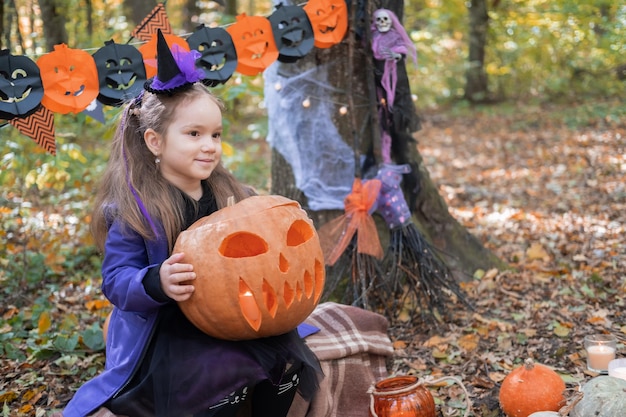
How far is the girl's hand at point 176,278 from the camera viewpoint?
7.27 ft

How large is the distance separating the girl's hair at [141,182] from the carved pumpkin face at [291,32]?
3.59ft

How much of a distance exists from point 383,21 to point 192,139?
180cm

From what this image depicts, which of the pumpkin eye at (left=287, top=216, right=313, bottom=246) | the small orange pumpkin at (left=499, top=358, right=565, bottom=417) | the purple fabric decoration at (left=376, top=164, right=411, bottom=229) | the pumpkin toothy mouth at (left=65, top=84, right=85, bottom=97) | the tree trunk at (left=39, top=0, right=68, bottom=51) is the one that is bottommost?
the small orange pumpkin at (left=499, top=358, right=565, bottom=417)

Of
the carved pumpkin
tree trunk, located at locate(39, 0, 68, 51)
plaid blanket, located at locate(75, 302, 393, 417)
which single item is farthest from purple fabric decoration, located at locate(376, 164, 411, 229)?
tree trunk, located at locate(39, 0, 68, 51)

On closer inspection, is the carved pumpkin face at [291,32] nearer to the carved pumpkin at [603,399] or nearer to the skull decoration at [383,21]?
the skull decoration at [383,21]

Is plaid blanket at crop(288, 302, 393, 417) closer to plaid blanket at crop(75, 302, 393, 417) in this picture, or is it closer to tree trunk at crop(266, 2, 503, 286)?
plaid blanket at crop(75, 302, 393, 417)

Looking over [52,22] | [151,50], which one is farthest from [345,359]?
[52,22]

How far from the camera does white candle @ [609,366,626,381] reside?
2.54 metres

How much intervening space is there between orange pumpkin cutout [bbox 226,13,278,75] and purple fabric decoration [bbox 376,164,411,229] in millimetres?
969

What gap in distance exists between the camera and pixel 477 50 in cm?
1312

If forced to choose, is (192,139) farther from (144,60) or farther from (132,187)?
(144,60)

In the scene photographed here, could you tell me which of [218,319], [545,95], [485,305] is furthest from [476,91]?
[218,319]

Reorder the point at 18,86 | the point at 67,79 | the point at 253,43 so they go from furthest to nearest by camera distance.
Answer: the point at 253,43, the point at 67,79, the point at 18,86

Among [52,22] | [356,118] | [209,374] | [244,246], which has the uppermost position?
[52,22]
